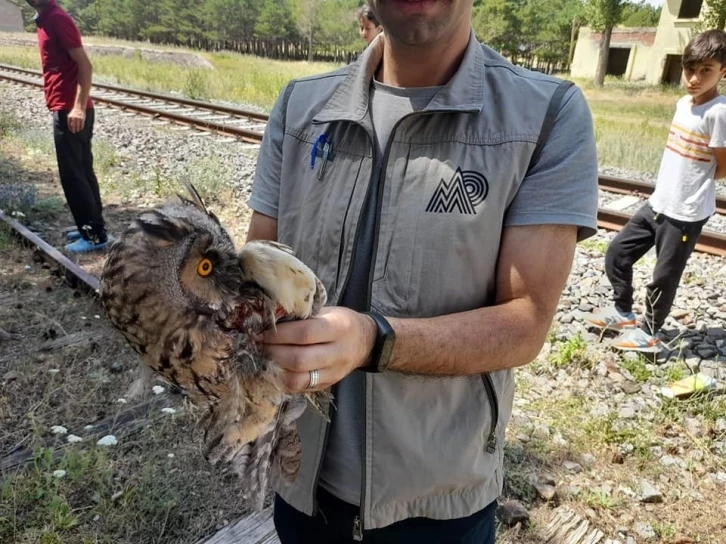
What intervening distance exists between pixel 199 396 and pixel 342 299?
0.46 metres

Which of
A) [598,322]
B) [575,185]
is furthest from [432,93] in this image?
[598,322]

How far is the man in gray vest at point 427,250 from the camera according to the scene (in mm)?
1368

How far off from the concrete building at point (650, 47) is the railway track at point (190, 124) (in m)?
24.5

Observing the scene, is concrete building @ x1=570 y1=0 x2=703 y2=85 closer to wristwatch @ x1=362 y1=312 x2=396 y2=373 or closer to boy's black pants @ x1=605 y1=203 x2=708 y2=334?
boy's black pants @ x1=605 y1=203 x2=708 y2=334

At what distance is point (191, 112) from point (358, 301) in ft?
41.9

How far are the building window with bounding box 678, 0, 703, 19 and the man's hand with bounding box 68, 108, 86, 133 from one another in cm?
3176

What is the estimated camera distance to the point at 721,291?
5016 millimetres

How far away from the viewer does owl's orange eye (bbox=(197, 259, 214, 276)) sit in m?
1.13

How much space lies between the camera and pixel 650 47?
32250 mm

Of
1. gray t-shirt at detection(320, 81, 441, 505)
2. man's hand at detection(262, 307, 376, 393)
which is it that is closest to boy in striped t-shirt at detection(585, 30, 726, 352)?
gray t-shirt at detection(320, 81, 441, 505)

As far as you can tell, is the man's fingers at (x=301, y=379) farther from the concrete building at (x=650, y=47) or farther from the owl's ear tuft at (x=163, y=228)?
the concrete building at (x=650, y=47)

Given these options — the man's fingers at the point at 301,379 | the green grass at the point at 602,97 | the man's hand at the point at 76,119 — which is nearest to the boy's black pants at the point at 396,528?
the man's fingers at the point at 301,379

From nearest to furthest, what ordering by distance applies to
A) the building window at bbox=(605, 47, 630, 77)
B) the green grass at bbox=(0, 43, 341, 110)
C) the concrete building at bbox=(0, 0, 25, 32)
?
the green grass at bbox=(0, 43, 341, 110) → the building window at bbox=(605, 47, 630, 77) → the concrete building at bbox=(0, 0, 25, 32)

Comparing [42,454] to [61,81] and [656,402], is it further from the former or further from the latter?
[61,81]
